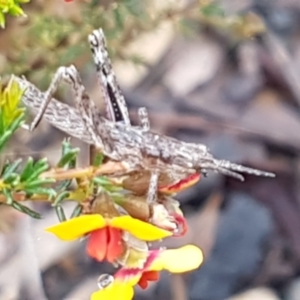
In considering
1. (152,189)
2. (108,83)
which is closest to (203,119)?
(108,83)

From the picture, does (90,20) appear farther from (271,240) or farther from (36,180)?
(271,240)

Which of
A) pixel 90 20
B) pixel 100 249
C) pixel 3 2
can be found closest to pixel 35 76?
pixel 90 20

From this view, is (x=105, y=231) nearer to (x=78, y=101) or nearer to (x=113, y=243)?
(x=113, y=243)

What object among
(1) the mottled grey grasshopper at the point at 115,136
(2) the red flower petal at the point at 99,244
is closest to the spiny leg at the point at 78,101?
(1) the mottled grey grasshopper at the point at 115,136

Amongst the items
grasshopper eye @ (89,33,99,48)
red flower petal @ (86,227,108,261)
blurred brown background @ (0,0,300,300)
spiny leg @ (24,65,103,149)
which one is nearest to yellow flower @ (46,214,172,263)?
red flower petal @ (86,227,108,261)

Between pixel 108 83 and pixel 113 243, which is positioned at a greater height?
pixel 108 83

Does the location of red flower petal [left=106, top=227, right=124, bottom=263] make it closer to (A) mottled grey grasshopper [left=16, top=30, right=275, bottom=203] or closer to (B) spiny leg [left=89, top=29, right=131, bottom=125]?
(A) mottled grey grasshopper [left=16, top=30, right=275, bottom=203]

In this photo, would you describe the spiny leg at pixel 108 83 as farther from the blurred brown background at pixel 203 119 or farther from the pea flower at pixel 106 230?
the blurred brown background at pixel 203 119
